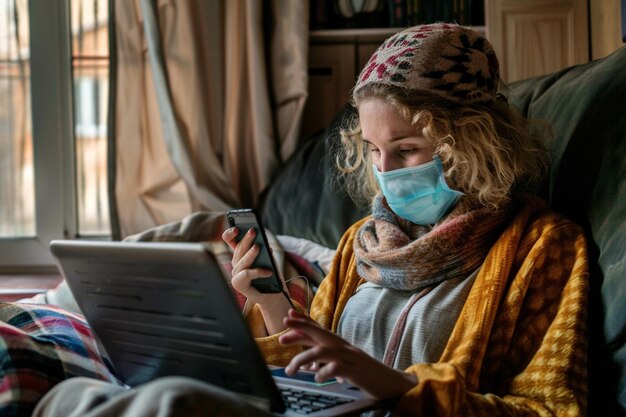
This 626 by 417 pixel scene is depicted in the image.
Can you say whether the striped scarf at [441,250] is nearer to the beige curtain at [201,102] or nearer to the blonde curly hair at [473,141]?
the blonde curly hair at [473,141]

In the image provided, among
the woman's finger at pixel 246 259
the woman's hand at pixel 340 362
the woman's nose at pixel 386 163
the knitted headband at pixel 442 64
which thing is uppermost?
the knitted headband at pixel 442 64

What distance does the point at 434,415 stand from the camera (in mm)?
987

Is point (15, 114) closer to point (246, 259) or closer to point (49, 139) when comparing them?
point (49, 139)

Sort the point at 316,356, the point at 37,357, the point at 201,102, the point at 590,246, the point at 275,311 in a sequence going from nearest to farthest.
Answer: the point at 316,356, the point at 37,357, the point at 590,246, the point at 275,311, the point at 201,102

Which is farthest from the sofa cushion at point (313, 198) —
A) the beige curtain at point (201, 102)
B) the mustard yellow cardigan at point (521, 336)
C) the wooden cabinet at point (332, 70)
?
the mustard yellow cardigan at point (521, 336)

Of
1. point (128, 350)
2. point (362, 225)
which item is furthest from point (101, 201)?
point (128, 350)

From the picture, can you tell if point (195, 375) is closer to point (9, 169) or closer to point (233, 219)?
point (233, 219)

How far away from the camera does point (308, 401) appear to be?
101cm

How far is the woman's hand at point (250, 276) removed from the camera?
127cm

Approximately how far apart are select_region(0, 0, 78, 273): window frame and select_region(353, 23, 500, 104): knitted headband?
5.29ft

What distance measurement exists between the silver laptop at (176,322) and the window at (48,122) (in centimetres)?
165

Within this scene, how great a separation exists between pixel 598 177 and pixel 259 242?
51 centimetres

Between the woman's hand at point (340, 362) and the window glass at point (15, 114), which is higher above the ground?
the window glass at point (15, 114)

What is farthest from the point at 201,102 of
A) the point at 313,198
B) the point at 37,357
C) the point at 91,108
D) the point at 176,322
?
the point at 176,322
